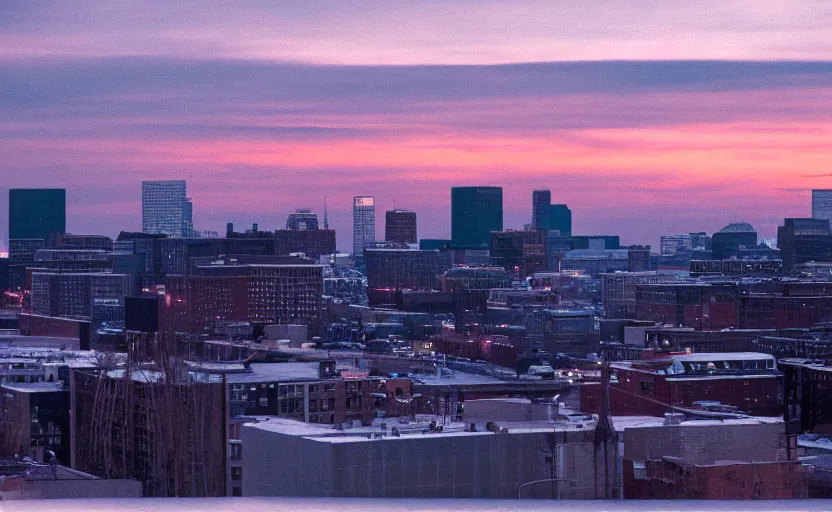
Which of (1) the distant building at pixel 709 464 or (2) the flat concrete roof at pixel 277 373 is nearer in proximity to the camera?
(1) the distant building at pixel 709 464

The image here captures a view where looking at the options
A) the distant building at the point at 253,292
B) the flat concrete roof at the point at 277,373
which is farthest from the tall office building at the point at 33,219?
the flat concrete roof at the point at 277,373

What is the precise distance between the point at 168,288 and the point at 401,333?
317 inches

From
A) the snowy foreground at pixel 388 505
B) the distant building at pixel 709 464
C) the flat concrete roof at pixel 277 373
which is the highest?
the snowy foreground at pixel 388 505

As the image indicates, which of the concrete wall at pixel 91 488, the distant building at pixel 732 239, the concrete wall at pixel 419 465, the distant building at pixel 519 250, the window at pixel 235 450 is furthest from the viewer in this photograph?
the distant building at pixel 519 250

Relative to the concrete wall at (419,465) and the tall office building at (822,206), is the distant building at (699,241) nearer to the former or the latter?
the tall office building at (822,206)

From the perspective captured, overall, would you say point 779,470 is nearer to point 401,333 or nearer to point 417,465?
point 417,465

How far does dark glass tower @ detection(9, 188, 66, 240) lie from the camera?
52.5m

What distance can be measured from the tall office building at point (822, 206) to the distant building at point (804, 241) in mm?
412

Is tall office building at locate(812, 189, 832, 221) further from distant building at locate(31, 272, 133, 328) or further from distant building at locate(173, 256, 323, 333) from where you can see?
distant building at locate(31, 272, 133, 328)

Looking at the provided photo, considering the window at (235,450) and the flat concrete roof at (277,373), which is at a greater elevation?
the window at (235,450)

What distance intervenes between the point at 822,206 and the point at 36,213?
28140 millimetres

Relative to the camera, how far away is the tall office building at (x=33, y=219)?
52.2 meters

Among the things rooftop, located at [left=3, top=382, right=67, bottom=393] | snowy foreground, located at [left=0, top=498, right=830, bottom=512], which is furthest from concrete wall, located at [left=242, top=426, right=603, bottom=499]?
rooftop, located at [left=3, top=382, right=67, bottom=393]

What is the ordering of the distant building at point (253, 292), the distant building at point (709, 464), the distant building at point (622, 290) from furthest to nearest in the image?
the distant building at point (622, 290), the distant building at point (253, 292), the distant building at point (709, 464)
